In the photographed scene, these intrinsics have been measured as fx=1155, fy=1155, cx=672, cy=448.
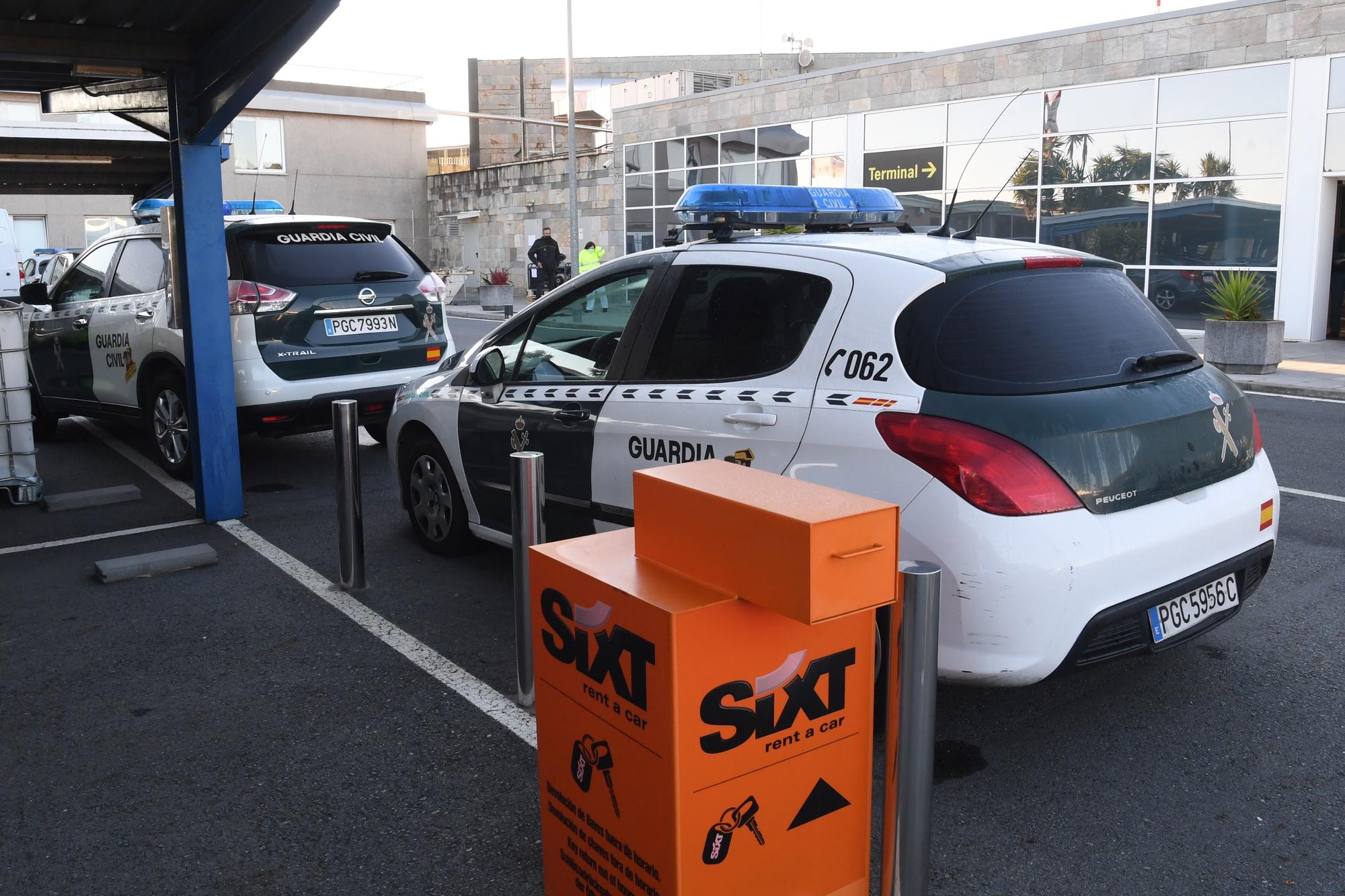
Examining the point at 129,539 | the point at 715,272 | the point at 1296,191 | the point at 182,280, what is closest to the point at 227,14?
the point at 182,280

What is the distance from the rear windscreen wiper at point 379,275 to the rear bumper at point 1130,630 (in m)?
6.01

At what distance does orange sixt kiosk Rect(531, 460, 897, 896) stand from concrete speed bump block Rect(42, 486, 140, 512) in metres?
5.75

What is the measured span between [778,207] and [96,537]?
448 cm

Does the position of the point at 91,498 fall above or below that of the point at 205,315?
below

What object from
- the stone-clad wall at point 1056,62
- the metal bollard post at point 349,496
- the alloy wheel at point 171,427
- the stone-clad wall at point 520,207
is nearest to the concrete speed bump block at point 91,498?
the alloy wheel at point 171,427

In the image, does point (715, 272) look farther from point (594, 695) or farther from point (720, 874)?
point (720, 874)

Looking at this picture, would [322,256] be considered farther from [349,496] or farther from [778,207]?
[778,207]

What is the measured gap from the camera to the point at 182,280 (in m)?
6.71

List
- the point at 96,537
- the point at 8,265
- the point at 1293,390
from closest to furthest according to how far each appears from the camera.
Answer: the point at 96,537 → the point at 1293,390 → the point at 8,265

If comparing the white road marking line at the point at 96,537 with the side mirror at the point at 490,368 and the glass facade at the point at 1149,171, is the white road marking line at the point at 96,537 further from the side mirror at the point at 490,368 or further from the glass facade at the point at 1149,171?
the glass facade at the point at 1149,171

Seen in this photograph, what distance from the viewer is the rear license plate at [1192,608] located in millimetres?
3529

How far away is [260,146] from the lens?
4122 cm

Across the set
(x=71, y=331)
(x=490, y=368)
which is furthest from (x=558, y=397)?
(x=71, y=331)

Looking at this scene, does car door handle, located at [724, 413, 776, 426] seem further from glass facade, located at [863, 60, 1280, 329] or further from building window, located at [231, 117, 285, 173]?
building window, located at [231, 117, 285, 173]
